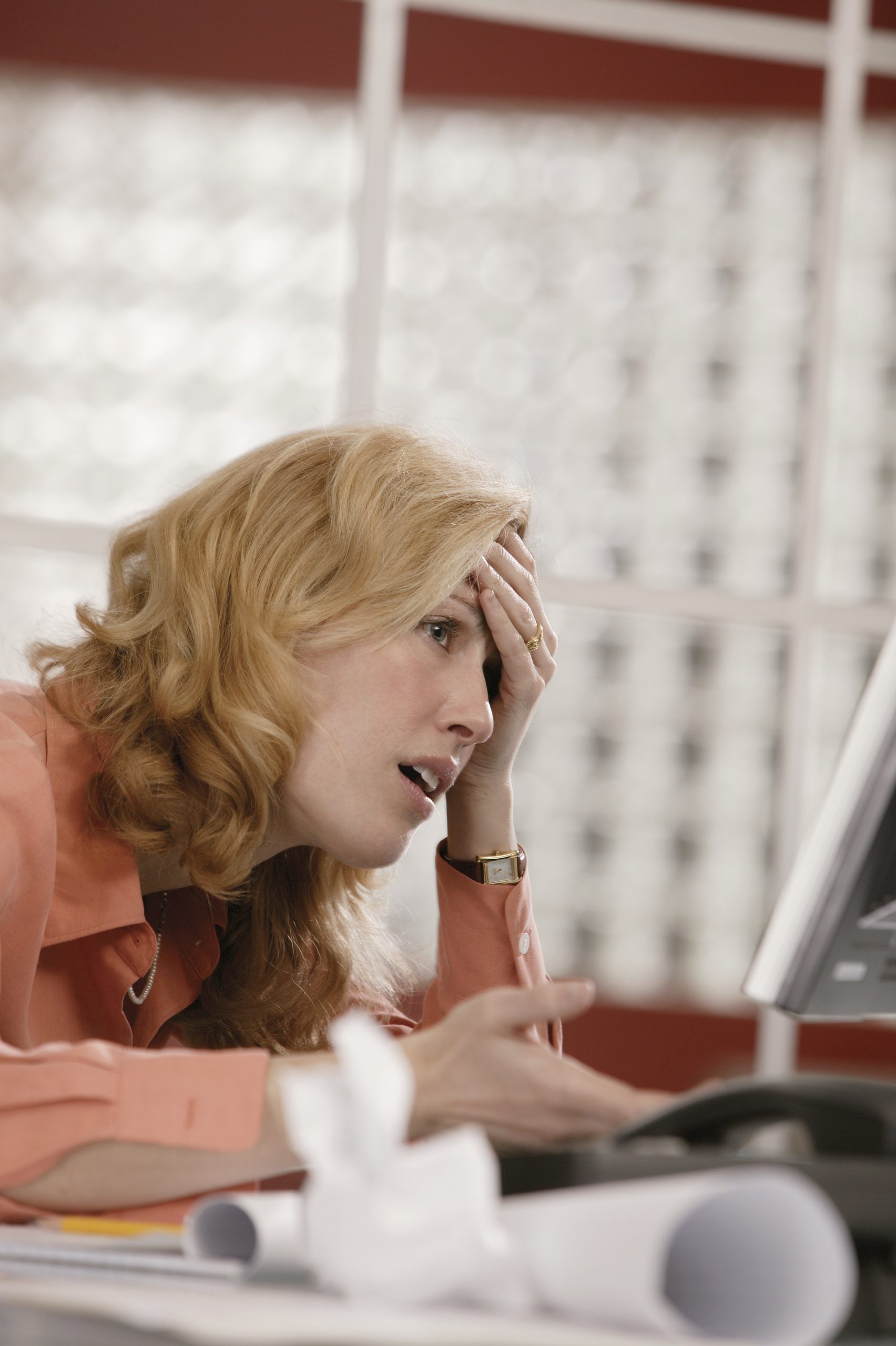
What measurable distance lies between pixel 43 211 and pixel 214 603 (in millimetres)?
1867

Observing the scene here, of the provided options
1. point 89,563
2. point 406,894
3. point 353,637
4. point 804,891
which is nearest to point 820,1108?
point 804,891

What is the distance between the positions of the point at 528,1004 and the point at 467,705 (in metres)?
0.70

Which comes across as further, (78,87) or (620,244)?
(620,244)

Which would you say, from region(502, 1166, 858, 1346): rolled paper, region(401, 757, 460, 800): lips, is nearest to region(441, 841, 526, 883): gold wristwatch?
region(401, 757, 460, 800): lips

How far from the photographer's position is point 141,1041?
51.2 inches

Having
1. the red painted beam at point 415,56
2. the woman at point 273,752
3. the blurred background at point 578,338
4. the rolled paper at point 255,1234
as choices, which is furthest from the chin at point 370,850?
the red painted beam at point 415,56

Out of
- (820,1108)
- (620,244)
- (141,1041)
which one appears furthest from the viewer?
(620,244)

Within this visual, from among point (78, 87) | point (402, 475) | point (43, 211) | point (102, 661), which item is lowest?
point (102, 661)

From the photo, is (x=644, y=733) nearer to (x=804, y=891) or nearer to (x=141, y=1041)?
(x=141, y=1041)

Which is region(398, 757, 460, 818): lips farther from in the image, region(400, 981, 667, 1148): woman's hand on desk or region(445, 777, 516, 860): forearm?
region(400, 981, 667, 1148): woman's hand on desk

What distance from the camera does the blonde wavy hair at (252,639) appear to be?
1.26 m

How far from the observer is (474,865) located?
4.98 ft

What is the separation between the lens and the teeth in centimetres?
136

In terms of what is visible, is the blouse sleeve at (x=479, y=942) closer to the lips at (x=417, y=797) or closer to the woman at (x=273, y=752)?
the woman at (x=273, y=752)
